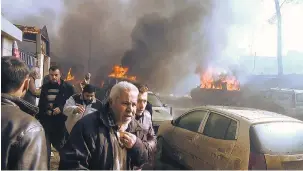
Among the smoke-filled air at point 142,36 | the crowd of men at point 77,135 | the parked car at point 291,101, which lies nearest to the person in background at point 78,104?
the crowd of men at point 77,135

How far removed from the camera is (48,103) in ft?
17.4

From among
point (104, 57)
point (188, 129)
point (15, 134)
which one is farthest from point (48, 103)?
point (104, 57)

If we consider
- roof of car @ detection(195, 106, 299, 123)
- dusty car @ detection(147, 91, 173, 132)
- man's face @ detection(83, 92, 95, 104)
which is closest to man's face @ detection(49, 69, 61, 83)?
man's face @ detection(83, 92, 95, 104)

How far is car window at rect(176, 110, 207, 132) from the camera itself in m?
5.40

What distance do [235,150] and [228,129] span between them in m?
0.44

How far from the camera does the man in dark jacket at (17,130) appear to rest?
5.80 feet

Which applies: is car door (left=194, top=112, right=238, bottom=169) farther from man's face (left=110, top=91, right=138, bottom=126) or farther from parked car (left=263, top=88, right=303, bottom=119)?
parked car (left=263, top=88, right=303, bottom=119)

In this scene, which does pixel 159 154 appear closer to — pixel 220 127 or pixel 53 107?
pixel 220 127

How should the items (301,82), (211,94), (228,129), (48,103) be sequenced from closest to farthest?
(228,129)
(48,103)
(211,94)
(301,82)

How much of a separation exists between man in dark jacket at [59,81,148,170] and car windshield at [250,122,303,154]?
235 centimetres

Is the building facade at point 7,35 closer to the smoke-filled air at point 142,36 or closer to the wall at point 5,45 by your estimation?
the wall at point 5,45

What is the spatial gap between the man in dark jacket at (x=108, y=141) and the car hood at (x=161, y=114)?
247 inches

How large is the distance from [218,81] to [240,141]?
18105mm

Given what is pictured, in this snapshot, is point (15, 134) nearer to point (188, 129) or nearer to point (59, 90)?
point (59, 90)
